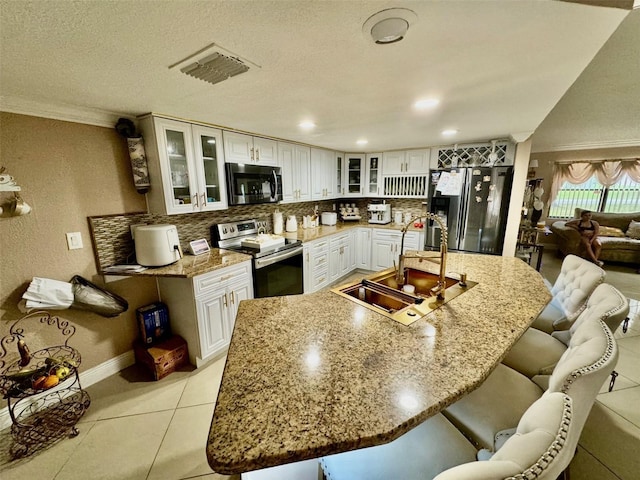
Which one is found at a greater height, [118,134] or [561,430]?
[118,134]

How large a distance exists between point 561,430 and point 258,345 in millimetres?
976

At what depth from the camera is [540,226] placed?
482 centimetres

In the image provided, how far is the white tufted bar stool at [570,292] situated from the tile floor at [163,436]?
27.2 inches

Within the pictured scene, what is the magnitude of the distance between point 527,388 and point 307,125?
8.42 feet


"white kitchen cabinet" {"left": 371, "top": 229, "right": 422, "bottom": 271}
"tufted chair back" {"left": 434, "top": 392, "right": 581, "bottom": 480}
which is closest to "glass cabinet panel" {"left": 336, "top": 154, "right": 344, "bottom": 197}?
"white kitchen cabinet" {"left": 371, "top": 229, "right": 422, "bottom": 271}

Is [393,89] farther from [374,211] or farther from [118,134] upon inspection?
[374,211]

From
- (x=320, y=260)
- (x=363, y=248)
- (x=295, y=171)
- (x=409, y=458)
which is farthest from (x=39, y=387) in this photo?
(x=363, y=248)

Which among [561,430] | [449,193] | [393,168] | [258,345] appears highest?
[393,168]

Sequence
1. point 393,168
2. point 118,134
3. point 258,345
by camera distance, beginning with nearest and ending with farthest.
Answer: point 258,345 < point 118,134 < point 393,168

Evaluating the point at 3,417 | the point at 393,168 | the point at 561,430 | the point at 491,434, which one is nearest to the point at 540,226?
the point at 393,168

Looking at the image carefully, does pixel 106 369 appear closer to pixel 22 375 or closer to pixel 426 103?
pixel 22 375

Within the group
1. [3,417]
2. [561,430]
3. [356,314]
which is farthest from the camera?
[3,417]

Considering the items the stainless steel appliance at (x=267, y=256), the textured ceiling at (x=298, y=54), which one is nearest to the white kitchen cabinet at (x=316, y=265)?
the stainless steel appliance at (x=267, y=256)

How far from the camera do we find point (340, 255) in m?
4.12
